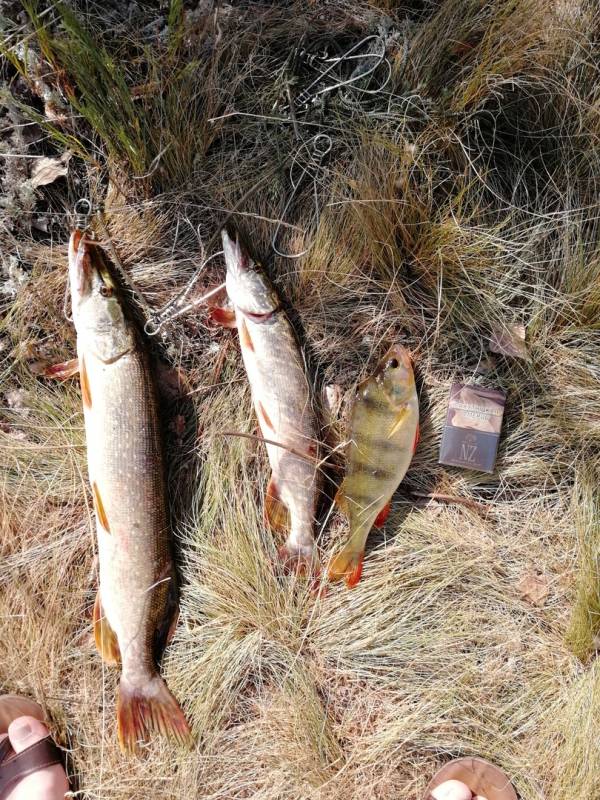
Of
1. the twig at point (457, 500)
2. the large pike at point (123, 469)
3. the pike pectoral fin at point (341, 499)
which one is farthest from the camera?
the twig at point (457, 500)

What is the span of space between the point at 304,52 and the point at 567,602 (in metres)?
2.50

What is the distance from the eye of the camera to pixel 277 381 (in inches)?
79.2

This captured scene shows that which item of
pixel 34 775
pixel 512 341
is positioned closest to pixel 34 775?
pixel 34 775

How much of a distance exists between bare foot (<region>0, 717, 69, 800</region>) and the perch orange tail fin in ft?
4.56

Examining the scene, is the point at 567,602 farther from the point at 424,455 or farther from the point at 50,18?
the point at 50,18

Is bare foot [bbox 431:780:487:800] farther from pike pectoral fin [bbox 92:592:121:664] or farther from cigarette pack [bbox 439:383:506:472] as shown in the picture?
pike pectoral fin [bbox 92:592:121:664]

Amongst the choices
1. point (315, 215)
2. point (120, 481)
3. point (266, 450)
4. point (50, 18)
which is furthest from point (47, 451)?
point (50, 18)

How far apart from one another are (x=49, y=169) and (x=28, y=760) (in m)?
2.42

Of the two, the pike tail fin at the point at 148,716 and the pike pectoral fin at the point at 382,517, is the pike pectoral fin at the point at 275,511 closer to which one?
the pike pectoral fin at the point at 382,517

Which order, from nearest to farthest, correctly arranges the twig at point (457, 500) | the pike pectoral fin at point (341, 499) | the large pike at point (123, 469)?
the large pike at point (123, 469), the pike pectoral fin at point (341, 499), the twig at point (457, 500)

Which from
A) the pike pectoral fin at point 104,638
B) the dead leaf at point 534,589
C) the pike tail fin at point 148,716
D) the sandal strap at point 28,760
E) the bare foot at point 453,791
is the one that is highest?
the dead leaf at point 534,589

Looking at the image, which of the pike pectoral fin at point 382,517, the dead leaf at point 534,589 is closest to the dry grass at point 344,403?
the dead leaf at point 534,589

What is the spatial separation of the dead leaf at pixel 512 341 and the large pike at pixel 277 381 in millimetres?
803

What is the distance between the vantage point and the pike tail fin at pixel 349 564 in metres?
2.06
